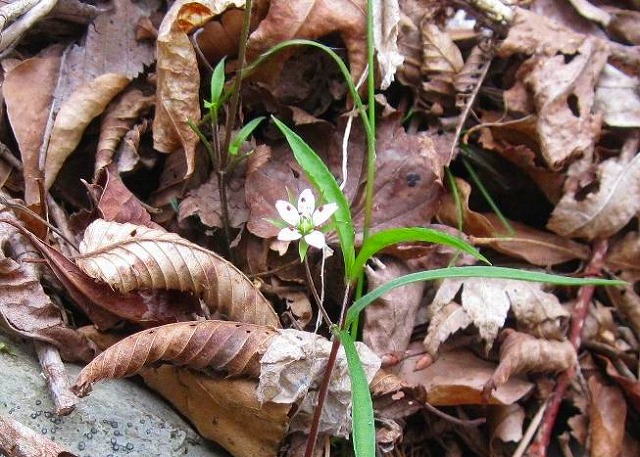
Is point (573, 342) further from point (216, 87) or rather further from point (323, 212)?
point (216, 87)

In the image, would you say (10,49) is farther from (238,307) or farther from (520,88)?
(520,88)

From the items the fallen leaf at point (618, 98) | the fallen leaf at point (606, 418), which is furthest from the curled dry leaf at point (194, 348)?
the fallen leaf at point (618, 98)

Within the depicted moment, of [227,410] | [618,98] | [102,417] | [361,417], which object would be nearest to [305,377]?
[227,410]

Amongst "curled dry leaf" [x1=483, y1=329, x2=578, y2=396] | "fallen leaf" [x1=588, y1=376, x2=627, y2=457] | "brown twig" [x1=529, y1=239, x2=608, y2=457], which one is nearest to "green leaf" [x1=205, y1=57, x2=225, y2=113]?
"curled dry leaf" [x1=483, y1=329, x2=578, y2=396]

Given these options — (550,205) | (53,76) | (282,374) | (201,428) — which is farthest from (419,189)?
(53,76)

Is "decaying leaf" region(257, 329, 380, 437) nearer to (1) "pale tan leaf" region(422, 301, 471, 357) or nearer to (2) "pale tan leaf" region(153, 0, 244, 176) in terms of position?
(1) "pale tan leaf" region(422, 301, 471, 357)
